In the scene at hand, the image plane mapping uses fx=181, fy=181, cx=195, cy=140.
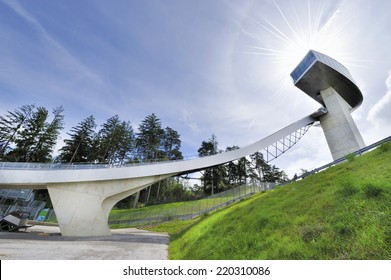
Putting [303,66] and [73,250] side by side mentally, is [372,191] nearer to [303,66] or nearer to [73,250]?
[73,250]

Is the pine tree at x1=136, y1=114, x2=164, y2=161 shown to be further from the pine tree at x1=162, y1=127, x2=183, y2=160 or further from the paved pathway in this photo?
the paved pathway

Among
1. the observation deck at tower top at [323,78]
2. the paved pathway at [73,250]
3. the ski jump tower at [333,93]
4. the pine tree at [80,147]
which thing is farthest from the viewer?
the pine tree at [80,147]

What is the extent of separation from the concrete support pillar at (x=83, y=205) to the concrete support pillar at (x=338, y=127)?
27.8m

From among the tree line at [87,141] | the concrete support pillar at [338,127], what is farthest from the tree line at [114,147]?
the concrete support pillar at [338,127]

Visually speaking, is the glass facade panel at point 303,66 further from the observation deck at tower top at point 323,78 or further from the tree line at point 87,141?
the tree line at point 87,141

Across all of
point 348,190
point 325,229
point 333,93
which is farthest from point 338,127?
point 325,229

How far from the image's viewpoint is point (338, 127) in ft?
82.2

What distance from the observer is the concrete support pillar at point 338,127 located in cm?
2307

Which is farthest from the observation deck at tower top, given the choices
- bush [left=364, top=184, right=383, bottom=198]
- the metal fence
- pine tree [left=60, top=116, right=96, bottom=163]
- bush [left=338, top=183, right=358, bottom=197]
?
pine tree [left=60, top=116, right=96, bottom=163]

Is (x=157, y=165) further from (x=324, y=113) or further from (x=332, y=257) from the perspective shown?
(x=324, y=113)

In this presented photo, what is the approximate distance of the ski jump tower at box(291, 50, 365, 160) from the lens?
23.9 meters

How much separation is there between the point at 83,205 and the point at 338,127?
106ft

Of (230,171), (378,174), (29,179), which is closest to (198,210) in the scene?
(29,179)

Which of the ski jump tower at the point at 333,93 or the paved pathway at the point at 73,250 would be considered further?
the ski jump tower at the point at 333,93
